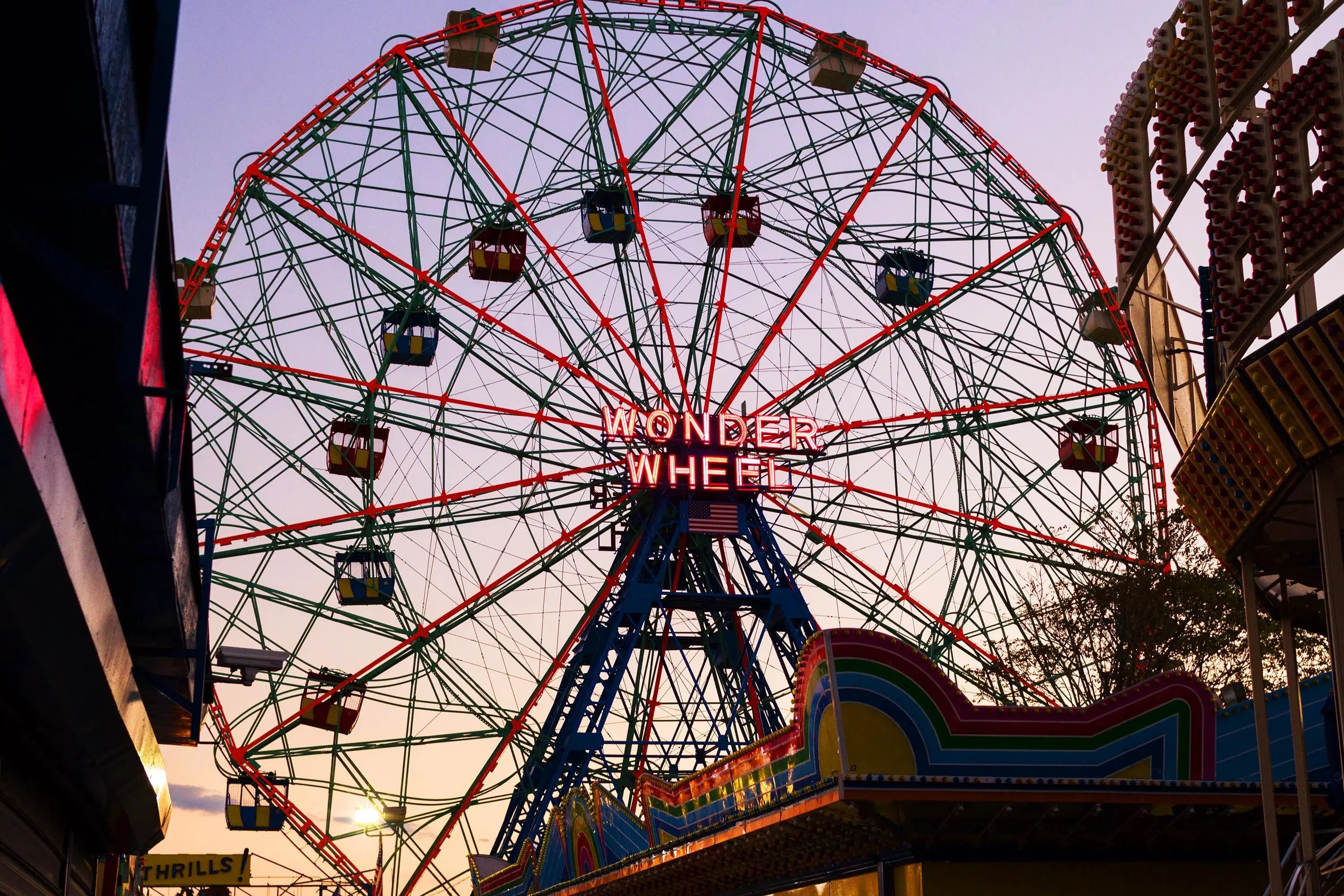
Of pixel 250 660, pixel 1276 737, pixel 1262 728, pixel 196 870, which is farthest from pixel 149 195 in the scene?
pixel 196 870

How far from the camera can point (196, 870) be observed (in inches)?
1964

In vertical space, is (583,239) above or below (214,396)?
above

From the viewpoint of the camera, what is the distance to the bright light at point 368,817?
30.0 m

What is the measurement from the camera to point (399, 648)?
30.7 m

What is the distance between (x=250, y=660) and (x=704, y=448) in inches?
377

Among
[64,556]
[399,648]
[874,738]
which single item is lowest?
[64,556]

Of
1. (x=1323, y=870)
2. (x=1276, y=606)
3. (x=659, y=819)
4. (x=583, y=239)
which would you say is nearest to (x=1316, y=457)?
(x=1323, y=870)

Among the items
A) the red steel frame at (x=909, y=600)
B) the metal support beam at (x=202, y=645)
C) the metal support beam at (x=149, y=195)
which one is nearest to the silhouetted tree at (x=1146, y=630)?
the red steel frame at (x=909, y=600)

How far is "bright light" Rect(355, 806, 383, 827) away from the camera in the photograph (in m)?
30.0

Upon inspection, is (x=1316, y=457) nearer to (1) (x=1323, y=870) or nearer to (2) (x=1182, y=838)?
(1) (x=1323, y=870)

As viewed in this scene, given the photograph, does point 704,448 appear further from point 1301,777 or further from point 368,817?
point 1301,777

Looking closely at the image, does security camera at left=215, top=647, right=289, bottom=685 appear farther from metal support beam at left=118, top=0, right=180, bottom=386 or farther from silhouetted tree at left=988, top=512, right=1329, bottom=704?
metal support beam at left=118, top=0, right=180, bottom=386

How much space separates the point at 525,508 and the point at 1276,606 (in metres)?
19.7

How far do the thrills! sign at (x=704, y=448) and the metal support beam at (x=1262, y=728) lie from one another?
20564mm
